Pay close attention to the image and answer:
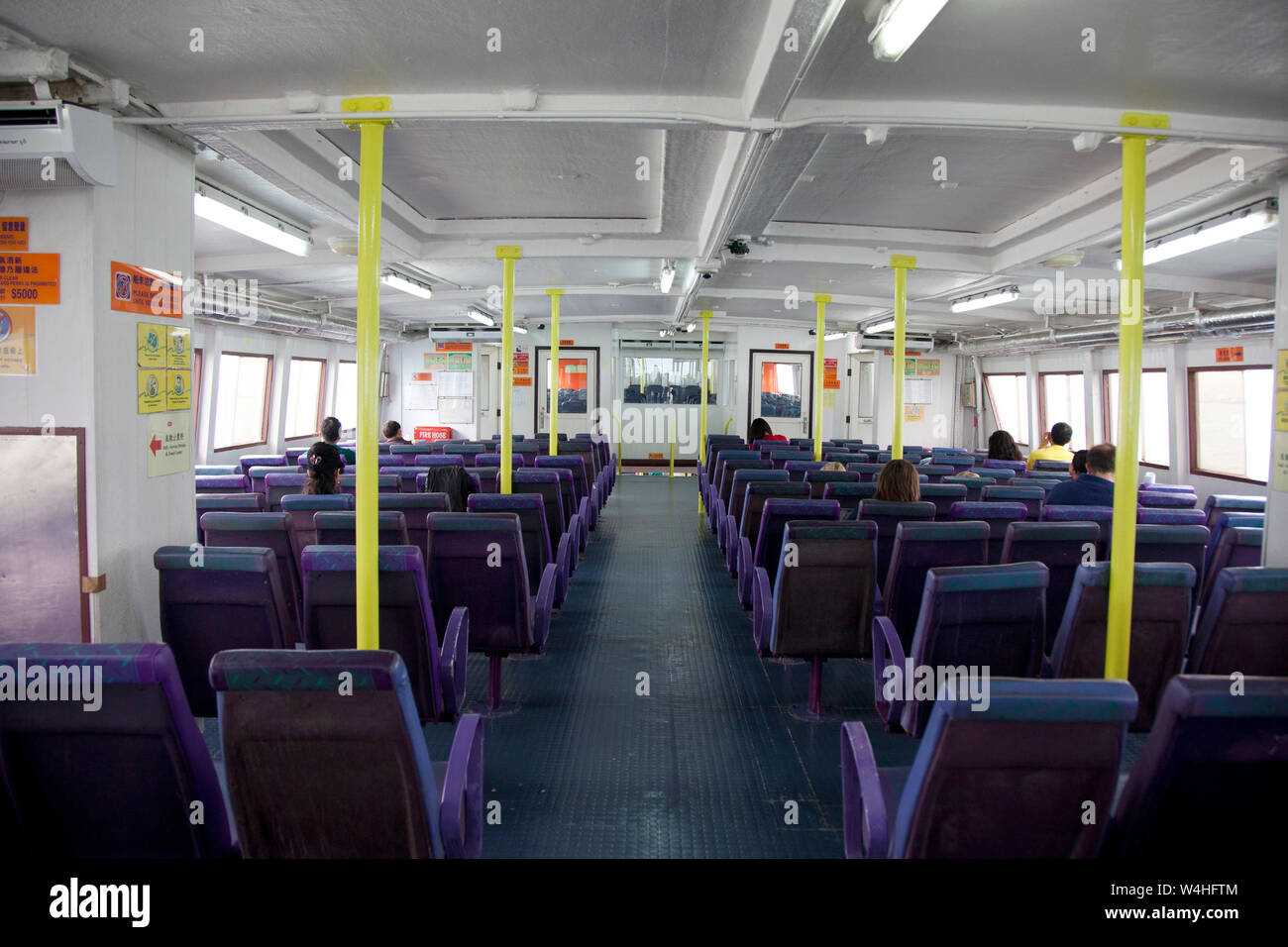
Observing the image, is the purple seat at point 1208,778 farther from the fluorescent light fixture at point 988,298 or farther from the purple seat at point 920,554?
the fluorescent light fixture at point 988,298

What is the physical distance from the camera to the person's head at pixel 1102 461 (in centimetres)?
535

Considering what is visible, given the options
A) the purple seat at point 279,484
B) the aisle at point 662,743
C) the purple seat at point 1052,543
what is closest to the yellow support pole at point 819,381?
the aisle at point 662,743

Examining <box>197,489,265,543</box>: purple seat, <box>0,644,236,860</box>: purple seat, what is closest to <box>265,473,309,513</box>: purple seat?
<box>197,489,265,543</box>: purple seat

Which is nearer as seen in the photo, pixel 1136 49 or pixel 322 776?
pixel 322 776

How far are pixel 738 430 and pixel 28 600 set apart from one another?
1480 cm

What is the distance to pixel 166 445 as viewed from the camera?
161 inches

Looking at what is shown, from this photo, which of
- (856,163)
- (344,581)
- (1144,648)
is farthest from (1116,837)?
(856,163)

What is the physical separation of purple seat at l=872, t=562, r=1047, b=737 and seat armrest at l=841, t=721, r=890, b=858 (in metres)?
0.85

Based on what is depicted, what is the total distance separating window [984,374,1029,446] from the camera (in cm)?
1631

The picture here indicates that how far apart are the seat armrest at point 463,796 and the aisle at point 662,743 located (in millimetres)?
701

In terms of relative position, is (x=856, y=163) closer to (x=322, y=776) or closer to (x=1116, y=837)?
(x=1116, y=837)

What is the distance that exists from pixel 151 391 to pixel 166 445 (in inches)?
11.8

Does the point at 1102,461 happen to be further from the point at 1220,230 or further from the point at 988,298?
the point at 988,298

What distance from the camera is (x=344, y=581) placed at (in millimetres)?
3326
